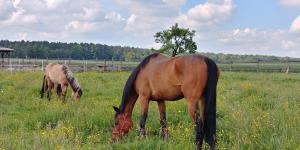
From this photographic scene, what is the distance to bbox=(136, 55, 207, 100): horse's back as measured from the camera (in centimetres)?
577

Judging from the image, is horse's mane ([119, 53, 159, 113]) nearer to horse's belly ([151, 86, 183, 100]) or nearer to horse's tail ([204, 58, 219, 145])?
horse's belly ([151, 86, 183, 100])

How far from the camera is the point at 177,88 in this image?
20.3ft

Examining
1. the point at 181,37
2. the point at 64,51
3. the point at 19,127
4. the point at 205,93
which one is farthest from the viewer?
the point at 64,51

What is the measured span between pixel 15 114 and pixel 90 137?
4.06 meters

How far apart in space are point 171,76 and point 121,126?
136 centimetres

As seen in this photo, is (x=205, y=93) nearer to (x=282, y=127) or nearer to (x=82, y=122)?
(x=282, y=127)

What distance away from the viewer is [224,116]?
7875 mm

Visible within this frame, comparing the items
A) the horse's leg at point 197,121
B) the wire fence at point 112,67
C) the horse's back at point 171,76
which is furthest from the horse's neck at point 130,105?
the wire fence at point 112,67

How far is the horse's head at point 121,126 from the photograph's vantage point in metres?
6.44

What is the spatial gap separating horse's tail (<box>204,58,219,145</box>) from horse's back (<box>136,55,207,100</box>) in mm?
84

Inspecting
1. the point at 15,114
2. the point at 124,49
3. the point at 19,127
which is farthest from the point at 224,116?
the point at 124,49

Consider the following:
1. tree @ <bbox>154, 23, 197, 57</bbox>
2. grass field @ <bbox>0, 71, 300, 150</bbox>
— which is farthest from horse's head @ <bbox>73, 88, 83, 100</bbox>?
tree @ <bbox>154, 23, 197, 57</bbox>

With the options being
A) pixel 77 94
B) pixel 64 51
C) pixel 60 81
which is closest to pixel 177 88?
pixel 77 94

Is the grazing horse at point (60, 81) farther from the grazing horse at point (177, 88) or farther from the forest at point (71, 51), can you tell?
the forest at point (71, 51)
